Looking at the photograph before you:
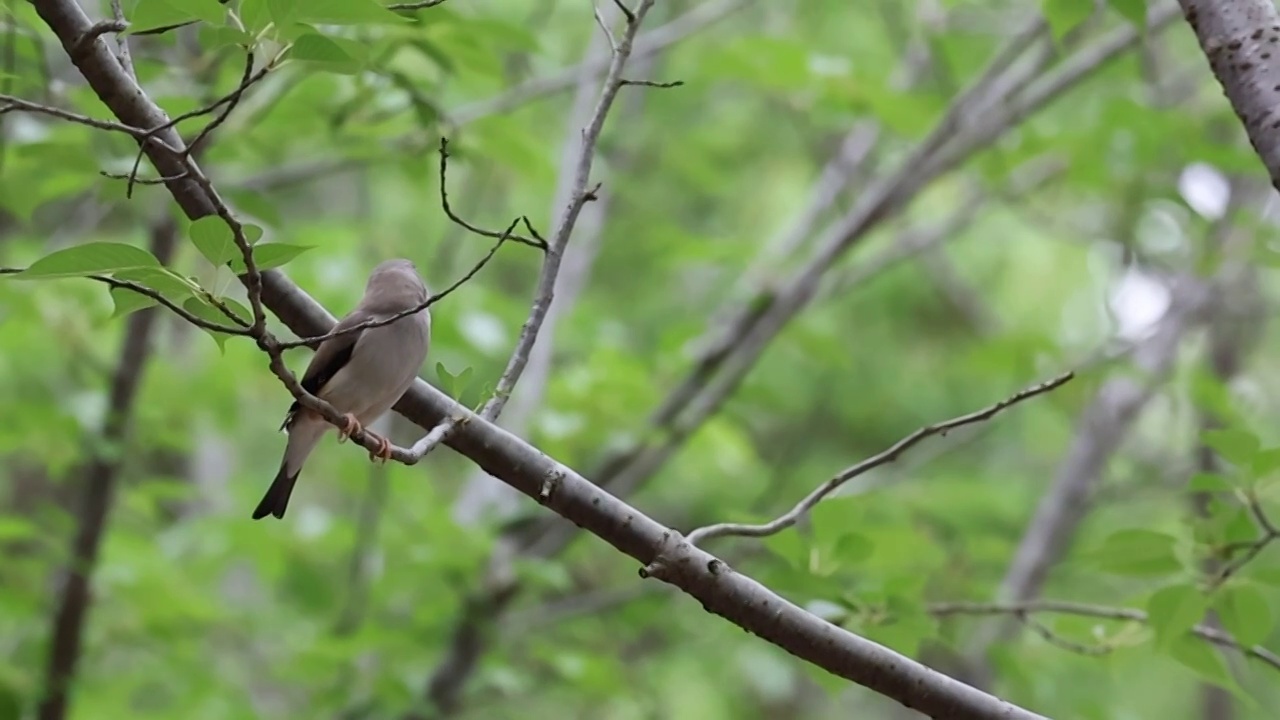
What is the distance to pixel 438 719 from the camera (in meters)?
5.00

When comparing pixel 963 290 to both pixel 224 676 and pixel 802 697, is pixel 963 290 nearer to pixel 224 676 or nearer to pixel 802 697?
pixel 802 697

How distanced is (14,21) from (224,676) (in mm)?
4429

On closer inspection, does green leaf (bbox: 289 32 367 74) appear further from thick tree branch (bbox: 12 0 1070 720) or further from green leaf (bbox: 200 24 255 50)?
thick tree branch (bbox: 12 0 1070 720)

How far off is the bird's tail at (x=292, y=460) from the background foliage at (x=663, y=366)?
18.2 inches

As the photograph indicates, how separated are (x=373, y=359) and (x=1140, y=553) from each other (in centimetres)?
174

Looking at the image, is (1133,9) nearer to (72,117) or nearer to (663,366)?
(72,117)

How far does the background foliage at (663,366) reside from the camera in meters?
3.51

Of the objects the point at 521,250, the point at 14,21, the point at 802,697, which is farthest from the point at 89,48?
the point at 802,697

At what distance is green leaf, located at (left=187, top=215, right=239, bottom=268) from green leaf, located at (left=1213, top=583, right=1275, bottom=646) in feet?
7.21

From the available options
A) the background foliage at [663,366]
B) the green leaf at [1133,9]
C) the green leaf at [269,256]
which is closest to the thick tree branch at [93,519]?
the background foliage at [663,366]

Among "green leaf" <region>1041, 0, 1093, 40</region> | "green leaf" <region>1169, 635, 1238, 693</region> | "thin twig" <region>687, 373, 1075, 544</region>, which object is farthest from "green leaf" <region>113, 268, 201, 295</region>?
"green leaf" <region>1169, 635, 1238, 693</region>

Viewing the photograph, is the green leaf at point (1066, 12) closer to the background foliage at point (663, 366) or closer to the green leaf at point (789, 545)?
the background foliage at point (663, 366)

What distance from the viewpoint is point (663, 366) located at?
5.75 m

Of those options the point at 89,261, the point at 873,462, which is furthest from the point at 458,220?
the point at 873,462
